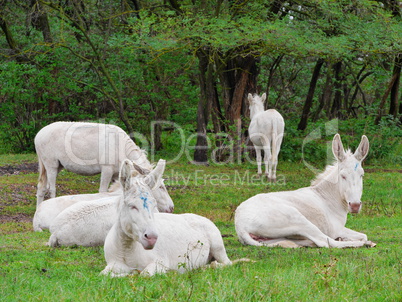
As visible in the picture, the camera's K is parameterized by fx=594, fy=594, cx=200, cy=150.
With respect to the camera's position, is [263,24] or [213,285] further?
[263,24]

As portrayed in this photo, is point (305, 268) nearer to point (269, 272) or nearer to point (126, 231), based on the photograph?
point (269, 272)

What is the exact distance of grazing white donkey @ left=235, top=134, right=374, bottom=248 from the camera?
8234mm

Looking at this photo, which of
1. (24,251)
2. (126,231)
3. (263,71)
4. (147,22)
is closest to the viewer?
(126,231)

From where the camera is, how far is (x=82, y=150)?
12.3 meters

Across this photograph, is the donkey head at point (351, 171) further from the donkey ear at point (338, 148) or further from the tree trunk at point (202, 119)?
the tree trunk at point (202, 119)

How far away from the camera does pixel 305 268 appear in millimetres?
6254

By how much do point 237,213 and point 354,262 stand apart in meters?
2.34

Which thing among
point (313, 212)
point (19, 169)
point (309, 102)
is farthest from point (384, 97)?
point (313, 212)

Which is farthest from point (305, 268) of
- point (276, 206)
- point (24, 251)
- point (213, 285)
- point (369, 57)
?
point (369, 57)

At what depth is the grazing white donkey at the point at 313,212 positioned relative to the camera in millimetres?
8234

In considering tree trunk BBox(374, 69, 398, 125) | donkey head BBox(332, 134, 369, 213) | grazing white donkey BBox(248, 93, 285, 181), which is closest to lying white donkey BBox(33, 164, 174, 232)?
donkey head BBox(332, 134, 369, 213)

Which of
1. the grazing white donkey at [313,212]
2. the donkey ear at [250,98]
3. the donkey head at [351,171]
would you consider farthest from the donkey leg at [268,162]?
the donkey head at [351,171]

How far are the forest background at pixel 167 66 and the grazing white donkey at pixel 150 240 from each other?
454 inches

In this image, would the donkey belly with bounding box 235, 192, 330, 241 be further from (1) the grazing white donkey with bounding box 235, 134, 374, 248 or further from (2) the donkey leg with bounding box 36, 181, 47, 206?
(2) the donkey leg with bounding box 36, 181, 47, 206
